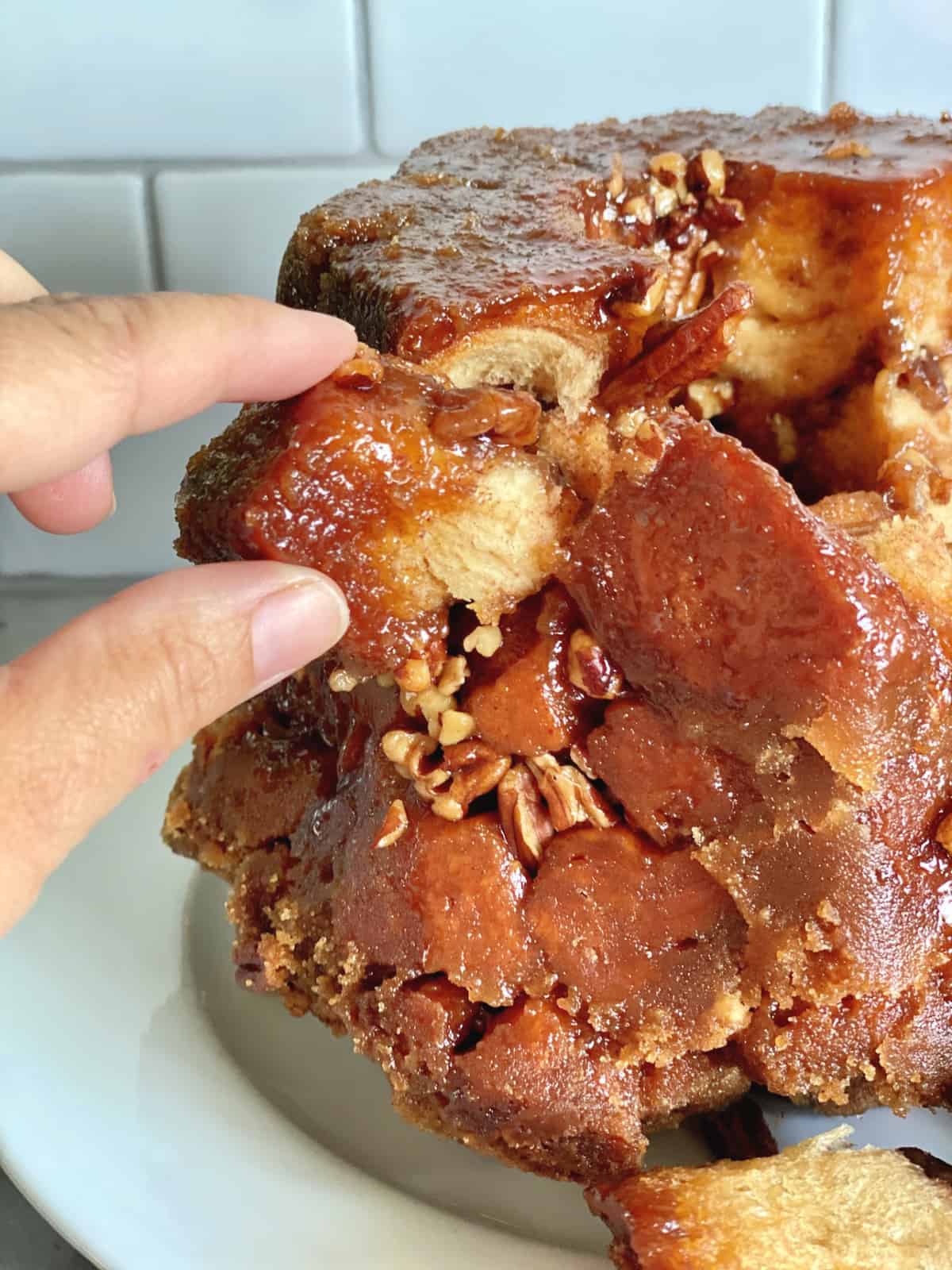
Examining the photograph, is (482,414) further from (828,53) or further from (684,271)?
(828,53)

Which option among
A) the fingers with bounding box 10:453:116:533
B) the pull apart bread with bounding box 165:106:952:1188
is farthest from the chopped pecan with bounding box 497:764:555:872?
the fingers with bounding box 10:453:116:533

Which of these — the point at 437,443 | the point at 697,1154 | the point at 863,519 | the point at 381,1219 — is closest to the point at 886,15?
the point at 863,519

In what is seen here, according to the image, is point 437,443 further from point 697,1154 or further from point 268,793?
point 697,1154

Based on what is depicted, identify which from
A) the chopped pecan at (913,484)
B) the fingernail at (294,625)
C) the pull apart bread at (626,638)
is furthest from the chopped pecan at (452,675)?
the chopped pecan at (913,484)

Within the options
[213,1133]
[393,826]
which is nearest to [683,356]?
[393,826]

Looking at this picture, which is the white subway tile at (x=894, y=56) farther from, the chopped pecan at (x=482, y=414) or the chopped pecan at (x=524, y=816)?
the chopped pecan at (x=524, y=816)

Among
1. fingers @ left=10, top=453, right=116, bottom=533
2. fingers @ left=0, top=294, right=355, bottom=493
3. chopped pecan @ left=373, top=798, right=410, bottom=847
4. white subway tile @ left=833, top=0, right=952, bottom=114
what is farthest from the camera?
white subway tile @ left=833, top=0, right=952, bottom=114

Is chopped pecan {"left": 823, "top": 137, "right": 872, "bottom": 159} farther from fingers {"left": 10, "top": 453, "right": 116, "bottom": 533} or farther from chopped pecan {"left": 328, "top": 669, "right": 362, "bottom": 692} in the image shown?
fingers {"left": 10, "top": 453, "right": 116, "bottom": 533}
